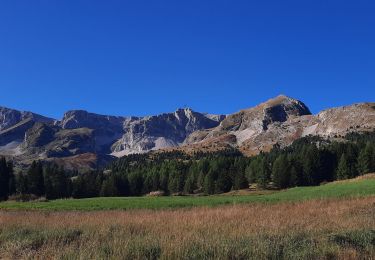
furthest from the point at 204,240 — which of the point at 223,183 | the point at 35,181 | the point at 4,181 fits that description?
the point at 4,181

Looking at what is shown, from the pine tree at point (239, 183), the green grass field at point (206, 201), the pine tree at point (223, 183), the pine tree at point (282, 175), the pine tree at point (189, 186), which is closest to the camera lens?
the green grass field at point (206, 201)

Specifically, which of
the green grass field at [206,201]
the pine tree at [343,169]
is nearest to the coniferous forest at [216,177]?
the pine tree at [343,169]

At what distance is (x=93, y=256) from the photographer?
9445mm

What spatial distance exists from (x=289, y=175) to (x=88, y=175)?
6355 cm

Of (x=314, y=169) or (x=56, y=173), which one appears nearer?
(x=314, y=169)

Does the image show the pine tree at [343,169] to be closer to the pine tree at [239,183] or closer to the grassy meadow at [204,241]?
the pine tree at [239,183]

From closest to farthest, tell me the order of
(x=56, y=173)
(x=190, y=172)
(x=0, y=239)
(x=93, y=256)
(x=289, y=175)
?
(x=93, y=256) → (x=0, y=239) → (x=289, y=175) → (x=56, y=173) → (x=190, y=172)

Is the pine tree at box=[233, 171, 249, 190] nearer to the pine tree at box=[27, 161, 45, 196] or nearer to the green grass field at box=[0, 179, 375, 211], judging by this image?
the pine tree at box=[27, 161, 45, 196]

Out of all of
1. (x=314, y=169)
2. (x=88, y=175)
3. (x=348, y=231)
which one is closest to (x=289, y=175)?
(x=314, y=169)

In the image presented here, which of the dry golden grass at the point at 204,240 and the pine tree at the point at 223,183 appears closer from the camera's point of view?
the dry golden grass at the point at 204,240

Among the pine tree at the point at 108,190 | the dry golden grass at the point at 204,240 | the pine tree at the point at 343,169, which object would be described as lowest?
the dry golden grass at the point at 204,240

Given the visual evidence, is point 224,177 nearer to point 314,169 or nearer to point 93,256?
point 314,169

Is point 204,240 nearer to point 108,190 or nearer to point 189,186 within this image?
point 189,186

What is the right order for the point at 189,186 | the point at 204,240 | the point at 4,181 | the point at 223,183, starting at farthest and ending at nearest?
the point at 189,186 → the point at 4,181 → the point at 223,183 → the point at 204,240
